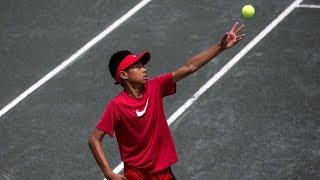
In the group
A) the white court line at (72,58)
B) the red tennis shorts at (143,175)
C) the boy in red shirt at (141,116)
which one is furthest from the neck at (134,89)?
the white court line at (72,58)

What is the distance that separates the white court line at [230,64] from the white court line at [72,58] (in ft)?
8.57

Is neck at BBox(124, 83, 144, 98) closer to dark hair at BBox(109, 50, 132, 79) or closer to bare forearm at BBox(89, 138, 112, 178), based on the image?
dark hair at BBox(109, 50, 132, 79)

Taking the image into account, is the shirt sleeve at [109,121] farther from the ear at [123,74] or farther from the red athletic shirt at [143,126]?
the ear at [123,74]

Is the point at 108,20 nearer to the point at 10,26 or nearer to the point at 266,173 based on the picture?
the point at 10,26

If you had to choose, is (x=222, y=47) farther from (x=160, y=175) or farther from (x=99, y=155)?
(x=99, y=155)

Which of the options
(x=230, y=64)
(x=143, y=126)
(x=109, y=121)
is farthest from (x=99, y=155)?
(x=230, y=64)

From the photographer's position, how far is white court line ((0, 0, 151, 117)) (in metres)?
10.0

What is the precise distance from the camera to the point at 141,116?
600cm

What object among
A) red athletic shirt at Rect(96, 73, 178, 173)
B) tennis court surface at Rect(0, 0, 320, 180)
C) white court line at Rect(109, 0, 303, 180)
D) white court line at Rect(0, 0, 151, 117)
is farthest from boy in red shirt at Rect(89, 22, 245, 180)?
white court line at Rect(0, 0, 151, 117)

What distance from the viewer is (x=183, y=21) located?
11.6 m

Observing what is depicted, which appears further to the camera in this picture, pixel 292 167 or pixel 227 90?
pixel 227 90

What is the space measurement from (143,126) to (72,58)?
5264mm

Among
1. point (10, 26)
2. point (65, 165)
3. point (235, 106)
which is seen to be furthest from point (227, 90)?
point (10, 26)

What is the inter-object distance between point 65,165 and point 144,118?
2.83 m
